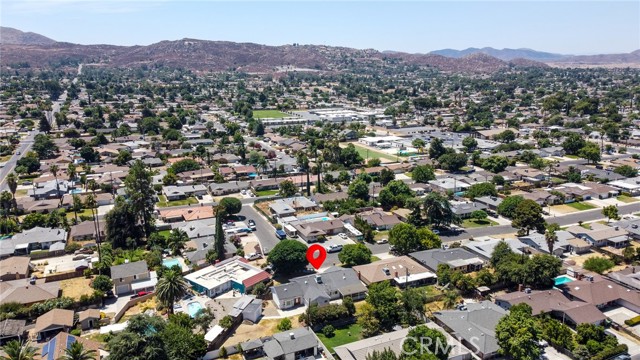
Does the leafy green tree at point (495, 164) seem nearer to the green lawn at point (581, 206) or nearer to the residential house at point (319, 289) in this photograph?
the green lawn at point (581, 206)

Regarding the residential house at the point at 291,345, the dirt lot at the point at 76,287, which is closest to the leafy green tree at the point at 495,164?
the residential house at the point at 291,345

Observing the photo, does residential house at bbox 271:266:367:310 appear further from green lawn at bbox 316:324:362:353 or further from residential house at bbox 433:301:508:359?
residential house at bbox 433:301:508:359

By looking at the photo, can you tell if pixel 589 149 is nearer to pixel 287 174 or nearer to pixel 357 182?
pixel 357 182

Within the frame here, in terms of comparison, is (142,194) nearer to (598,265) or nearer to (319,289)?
(319,289)

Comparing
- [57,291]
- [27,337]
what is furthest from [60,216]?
[27,337]

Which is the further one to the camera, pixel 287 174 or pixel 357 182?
pixel 287 174

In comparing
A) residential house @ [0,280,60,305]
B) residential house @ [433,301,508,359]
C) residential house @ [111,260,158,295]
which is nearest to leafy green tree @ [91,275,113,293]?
residential house @ [111,260,158,295]
